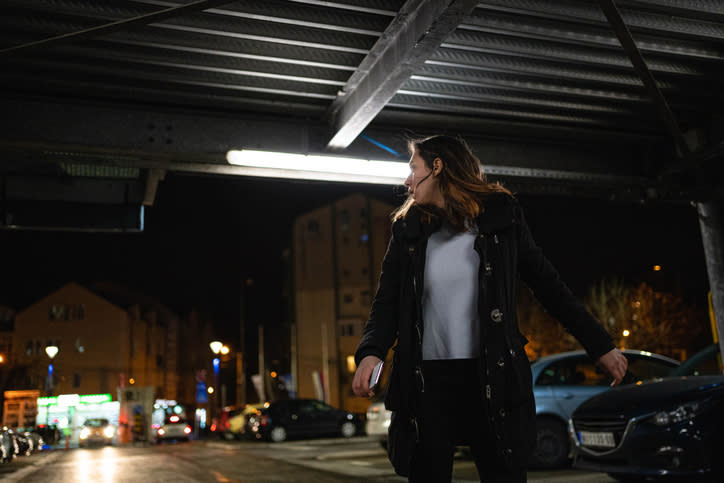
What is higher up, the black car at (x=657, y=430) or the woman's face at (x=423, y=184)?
the woman's face at (x=423, y=184)

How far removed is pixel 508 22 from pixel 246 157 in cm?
323

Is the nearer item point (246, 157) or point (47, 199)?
point (246, 157)

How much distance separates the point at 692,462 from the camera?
20.3 ft

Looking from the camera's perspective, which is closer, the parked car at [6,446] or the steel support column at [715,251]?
the steel support column at [715,251]

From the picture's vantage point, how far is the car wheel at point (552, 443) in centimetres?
980

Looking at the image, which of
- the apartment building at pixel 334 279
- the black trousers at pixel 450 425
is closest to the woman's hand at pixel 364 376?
the black trousers at pixel 450 425

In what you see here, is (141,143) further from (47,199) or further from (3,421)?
(3,421)

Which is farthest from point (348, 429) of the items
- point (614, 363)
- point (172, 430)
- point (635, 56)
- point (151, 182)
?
point (614, 363)

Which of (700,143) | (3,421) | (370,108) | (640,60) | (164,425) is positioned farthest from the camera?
(3,421)

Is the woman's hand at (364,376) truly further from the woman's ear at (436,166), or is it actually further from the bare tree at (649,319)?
the bare tree at (649,319)

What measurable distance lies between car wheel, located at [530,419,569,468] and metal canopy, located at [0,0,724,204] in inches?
129

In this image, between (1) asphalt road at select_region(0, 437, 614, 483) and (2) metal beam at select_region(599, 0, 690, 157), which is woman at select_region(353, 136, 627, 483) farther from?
(1) asphalt road at select_region(0, 437, 614, 483)

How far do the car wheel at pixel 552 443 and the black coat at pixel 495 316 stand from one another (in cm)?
746

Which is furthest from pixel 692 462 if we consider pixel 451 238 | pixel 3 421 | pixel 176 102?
pixel 3 421
